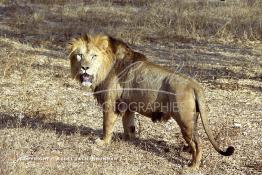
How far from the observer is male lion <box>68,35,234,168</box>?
19.4 ft

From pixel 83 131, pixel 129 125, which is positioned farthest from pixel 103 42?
pixel 83 131

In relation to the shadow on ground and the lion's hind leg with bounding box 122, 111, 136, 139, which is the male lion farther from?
the shadow on ground

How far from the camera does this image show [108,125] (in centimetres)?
656

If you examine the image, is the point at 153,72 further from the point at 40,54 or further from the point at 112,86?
the point at 40,54

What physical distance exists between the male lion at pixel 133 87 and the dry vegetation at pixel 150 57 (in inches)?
16.8

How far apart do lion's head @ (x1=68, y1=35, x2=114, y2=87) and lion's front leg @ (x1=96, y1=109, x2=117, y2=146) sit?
361 mm

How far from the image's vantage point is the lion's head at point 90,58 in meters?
6.24

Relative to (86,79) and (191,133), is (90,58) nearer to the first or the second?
(86,79)

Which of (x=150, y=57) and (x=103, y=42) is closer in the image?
(x=103, y=42)

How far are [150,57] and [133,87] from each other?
518cm

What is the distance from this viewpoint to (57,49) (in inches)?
459

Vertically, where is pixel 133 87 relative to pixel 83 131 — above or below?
above

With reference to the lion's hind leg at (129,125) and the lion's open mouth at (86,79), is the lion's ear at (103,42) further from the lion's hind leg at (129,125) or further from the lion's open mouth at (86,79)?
the lion's hind leg at (129,125)

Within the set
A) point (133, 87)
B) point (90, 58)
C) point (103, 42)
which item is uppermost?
point (103, 42)
